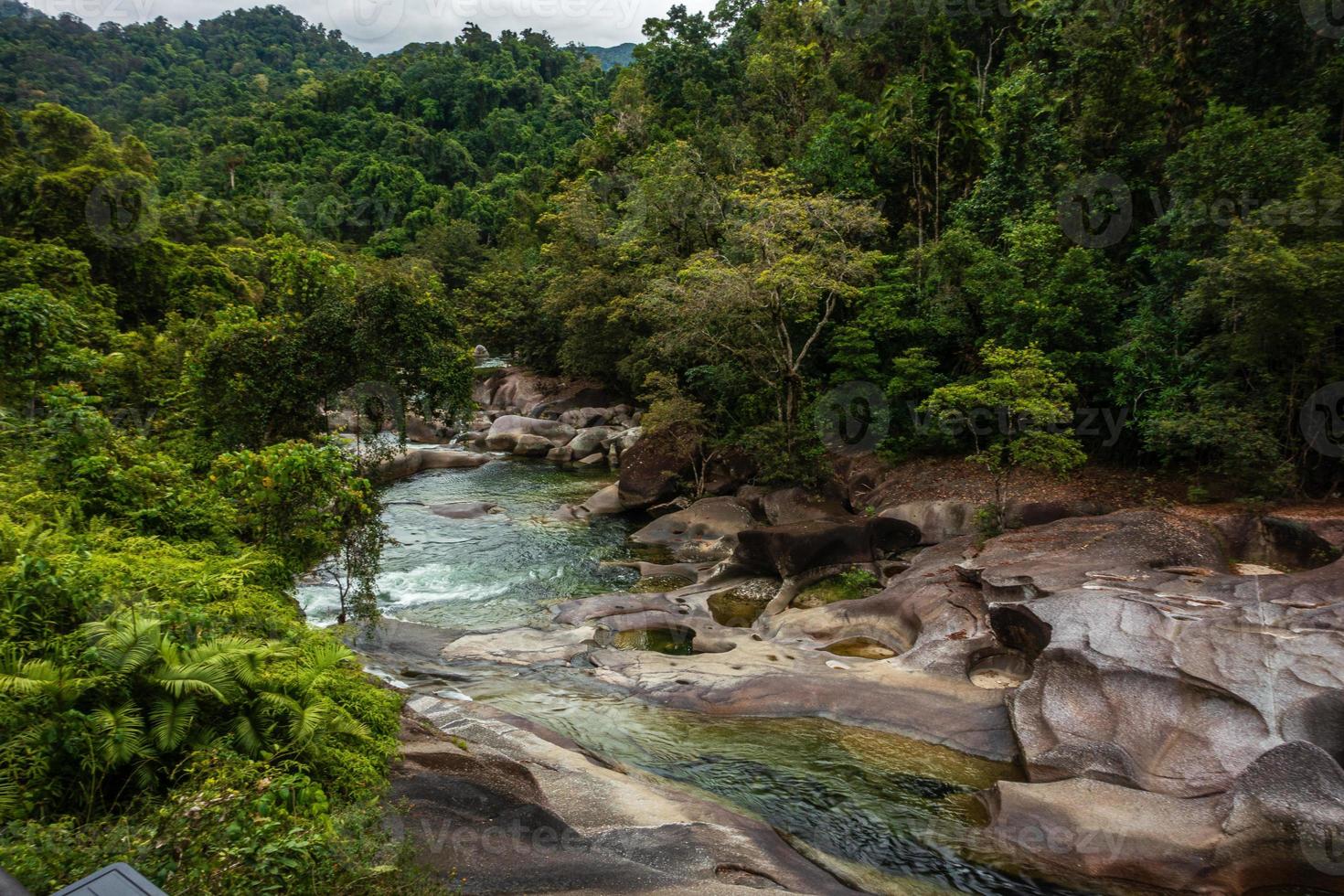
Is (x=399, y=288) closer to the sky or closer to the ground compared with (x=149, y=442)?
closer to the sky

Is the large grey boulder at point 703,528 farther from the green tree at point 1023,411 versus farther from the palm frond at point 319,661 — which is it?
the palm frond at point 319,661

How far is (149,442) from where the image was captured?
42.9ft

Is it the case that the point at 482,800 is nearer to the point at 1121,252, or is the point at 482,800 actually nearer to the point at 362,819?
the point at 362,819

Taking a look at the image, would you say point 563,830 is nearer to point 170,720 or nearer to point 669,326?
point 170,720

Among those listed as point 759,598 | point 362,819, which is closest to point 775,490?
point 759,598

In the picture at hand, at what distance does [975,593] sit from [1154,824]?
18.8 feet

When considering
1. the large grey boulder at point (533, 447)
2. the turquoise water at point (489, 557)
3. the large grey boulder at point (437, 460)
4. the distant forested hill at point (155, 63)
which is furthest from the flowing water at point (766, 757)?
the distant forested hill at point (155, 63)

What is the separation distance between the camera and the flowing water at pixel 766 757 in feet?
30.0

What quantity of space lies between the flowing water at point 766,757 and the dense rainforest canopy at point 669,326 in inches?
167

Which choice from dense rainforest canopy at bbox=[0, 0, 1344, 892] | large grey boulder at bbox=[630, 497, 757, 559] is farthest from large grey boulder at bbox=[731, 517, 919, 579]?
dense rainforest canopy at bbox=[0, 0, 1344, 892]

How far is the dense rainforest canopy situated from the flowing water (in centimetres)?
423

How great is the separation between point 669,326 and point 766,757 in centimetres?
Result: 1632

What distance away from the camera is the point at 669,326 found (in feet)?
82.8

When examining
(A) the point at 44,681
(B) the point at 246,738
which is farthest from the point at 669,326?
(A) the point at 44,681
